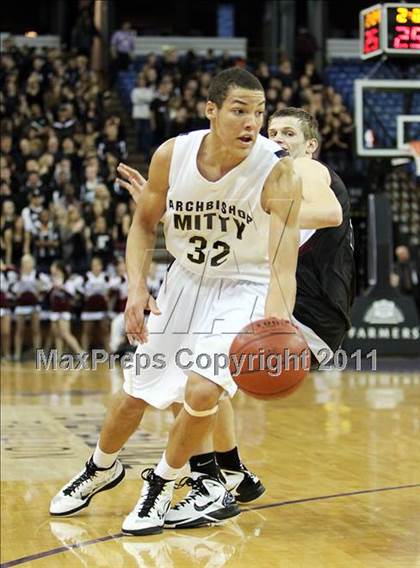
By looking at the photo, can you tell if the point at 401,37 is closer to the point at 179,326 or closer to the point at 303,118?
the point at 303,118

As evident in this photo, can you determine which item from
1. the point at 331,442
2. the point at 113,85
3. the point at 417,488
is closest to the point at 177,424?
the point at 417,488

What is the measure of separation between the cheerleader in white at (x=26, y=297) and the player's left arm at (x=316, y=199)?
988 centimetres

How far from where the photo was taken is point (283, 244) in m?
4.53

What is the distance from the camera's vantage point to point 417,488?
19.5 ft

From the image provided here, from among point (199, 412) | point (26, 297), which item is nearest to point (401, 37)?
point (26, 297)

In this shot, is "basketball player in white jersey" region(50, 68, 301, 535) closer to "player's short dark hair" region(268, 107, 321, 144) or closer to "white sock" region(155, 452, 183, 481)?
"white sock" region(155, 452, 183, 481)

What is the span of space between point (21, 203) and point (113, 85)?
548 cm

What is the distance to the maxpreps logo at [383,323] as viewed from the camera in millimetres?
14070

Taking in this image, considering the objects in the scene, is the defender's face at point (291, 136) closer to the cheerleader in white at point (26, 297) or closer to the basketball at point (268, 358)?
the basketball at point (268, 358)

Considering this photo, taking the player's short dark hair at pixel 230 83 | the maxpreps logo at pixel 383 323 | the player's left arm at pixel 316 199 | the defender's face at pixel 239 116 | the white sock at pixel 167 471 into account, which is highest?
the player's short dark hair at pixel 230 83

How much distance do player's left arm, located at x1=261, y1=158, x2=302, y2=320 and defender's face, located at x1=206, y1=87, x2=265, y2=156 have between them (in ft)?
0.71

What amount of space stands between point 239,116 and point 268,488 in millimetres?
2205

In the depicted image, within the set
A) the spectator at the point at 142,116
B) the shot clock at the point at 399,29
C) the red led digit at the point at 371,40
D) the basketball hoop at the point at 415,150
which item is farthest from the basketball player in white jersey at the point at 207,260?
the spectator at the point at 142,116

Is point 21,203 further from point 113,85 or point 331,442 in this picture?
point 331,442
